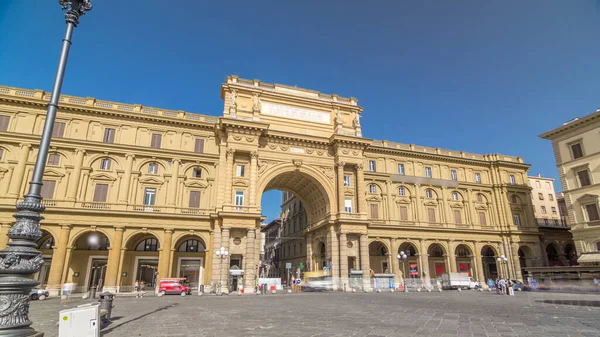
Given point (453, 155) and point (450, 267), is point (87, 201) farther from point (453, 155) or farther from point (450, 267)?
point (453, 155)

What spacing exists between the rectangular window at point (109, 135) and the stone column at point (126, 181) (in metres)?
2.41

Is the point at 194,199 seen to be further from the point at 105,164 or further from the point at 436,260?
the point at 436,260

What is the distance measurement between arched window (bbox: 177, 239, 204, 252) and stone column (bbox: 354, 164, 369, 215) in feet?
61.2

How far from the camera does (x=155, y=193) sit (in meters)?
33.5

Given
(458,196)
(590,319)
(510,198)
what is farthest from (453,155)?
(590,319)

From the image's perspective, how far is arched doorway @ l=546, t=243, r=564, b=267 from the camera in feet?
158

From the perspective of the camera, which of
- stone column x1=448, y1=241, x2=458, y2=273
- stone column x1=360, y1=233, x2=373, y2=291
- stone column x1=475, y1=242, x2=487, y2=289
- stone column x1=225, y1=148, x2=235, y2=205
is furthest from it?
stone column x1=475, y1=242, x2=487, y2=289

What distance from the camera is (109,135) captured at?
110 feet

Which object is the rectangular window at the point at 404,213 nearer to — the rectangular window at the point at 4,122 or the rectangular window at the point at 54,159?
the rectangular window at the point at 54,159

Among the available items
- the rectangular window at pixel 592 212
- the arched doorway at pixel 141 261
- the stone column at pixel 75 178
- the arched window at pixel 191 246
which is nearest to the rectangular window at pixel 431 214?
the rectangular window at pixel 592 212

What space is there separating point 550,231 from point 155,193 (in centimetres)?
5495

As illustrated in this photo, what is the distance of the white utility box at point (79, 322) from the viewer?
24.2ft

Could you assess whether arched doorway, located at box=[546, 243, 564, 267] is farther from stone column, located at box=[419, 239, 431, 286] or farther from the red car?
the red car

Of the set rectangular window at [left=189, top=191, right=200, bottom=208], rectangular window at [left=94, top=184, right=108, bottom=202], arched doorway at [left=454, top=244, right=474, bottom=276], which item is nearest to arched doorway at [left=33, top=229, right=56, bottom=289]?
rectangular window at [left=94, top=184, right=108, bottom=202]
